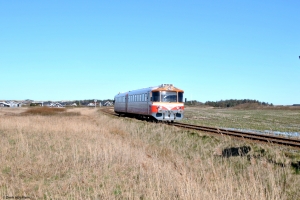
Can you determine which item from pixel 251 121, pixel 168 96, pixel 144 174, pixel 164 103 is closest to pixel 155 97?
pixel 164 103

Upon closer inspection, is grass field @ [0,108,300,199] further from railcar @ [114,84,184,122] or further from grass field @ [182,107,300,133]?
grass field @ [182,107,300,133]

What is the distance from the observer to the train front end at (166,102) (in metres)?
25.9

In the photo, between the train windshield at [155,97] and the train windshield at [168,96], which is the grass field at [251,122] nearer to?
the train windshield at [168,96]

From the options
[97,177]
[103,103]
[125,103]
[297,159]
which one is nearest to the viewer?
[97,177]

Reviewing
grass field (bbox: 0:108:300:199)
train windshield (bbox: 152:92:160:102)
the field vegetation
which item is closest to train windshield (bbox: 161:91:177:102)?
train windshield (bbox: 152:92:160:102)

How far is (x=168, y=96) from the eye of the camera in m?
26.6

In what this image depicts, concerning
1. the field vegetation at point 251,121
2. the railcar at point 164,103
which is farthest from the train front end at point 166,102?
the field vegetation at point 251,121

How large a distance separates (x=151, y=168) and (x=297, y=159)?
4617 mm

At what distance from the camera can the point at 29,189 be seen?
6848 millimetres

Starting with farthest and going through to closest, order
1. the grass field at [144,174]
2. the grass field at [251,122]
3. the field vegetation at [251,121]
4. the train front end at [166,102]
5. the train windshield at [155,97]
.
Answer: the field vegetation at [251,121]
the grass field at [251,122]
the train windshield at [155,97]
the train front end at [166,102]
the grass field at [144,174]

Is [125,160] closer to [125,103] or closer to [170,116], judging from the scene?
[170,116]

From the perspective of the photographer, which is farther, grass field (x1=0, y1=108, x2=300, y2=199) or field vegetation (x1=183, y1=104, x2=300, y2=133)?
field vegetation (x1=183, y1=104, x2=300, y2=133)

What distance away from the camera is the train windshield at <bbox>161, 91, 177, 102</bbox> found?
26.3 m

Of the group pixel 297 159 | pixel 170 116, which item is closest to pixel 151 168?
pixel 297 159
